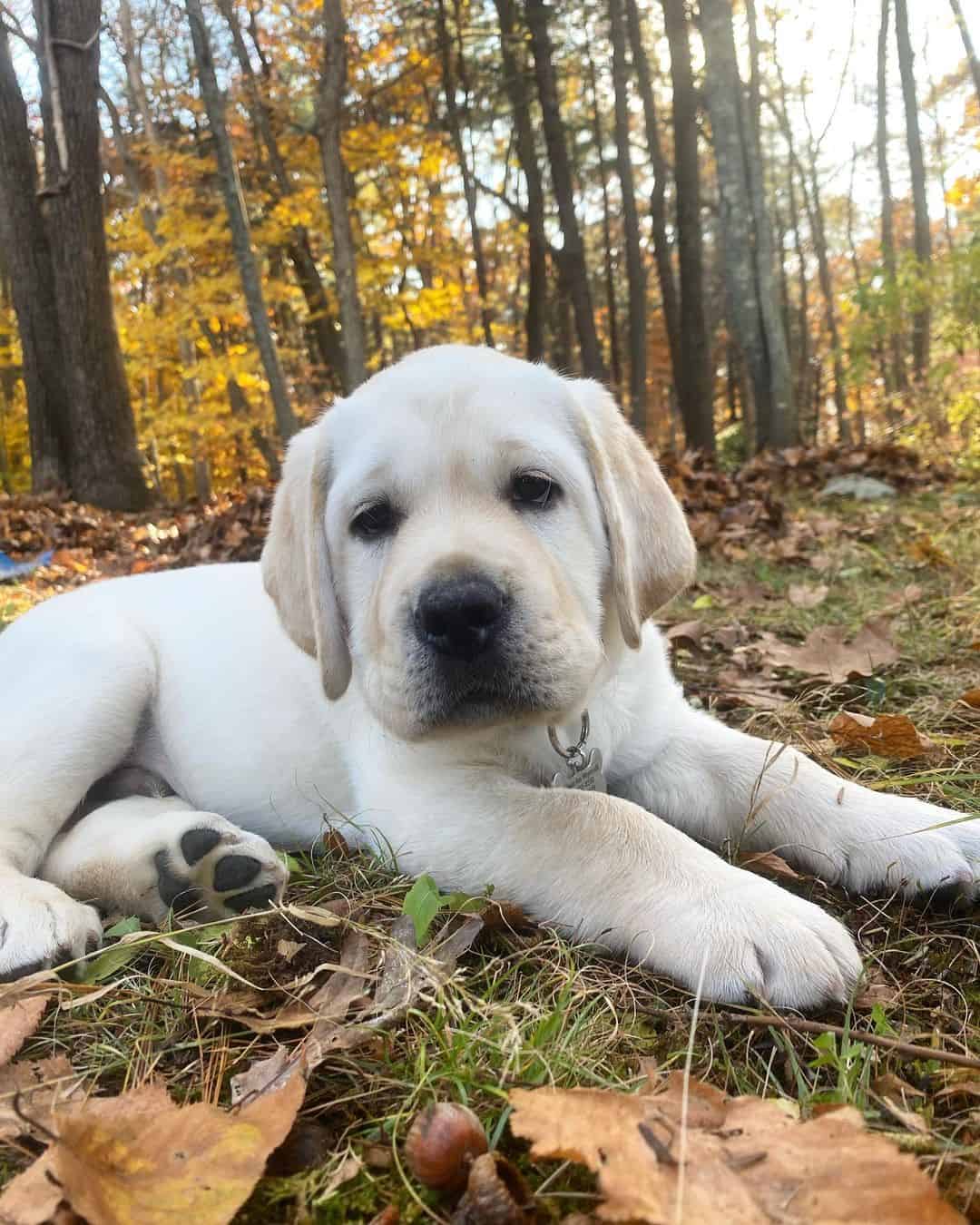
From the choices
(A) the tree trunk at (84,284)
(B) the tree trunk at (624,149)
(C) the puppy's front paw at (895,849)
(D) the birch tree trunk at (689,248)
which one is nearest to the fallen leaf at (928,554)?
(C) the puppy's front paw at (895,849)

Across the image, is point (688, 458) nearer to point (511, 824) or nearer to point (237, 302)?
point (511, 824)

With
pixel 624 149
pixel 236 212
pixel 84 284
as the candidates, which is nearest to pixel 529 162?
pixel 624 149

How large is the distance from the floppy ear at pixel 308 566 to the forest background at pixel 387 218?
7862 millimetres

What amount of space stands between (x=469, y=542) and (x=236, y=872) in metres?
0.95

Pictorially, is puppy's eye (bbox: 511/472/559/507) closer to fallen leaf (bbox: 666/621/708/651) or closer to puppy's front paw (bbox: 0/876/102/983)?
puppy's front paw (bbox: 0/876/102/983)

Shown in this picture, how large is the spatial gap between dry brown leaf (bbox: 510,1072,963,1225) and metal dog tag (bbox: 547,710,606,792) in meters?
1.25

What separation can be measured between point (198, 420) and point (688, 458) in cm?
1158

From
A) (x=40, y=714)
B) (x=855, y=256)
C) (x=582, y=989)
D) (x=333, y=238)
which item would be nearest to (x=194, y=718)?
(x=40, y=714)

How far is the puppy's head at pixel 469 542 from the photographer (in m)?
2.09

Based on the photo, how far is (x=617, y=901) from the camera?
196 centimetres

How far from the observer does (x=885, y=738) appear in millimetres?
2918

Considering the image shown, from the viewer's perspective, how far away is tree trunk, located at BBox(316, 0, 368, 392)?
41.5 feet

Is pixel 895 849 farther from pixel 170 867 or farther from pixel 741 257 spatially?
pixel 741 257

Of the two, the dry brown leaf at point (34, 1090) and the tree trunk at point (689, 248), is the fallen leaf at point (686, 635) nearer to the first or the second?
the dry brown leaf at point (34, 1090)
